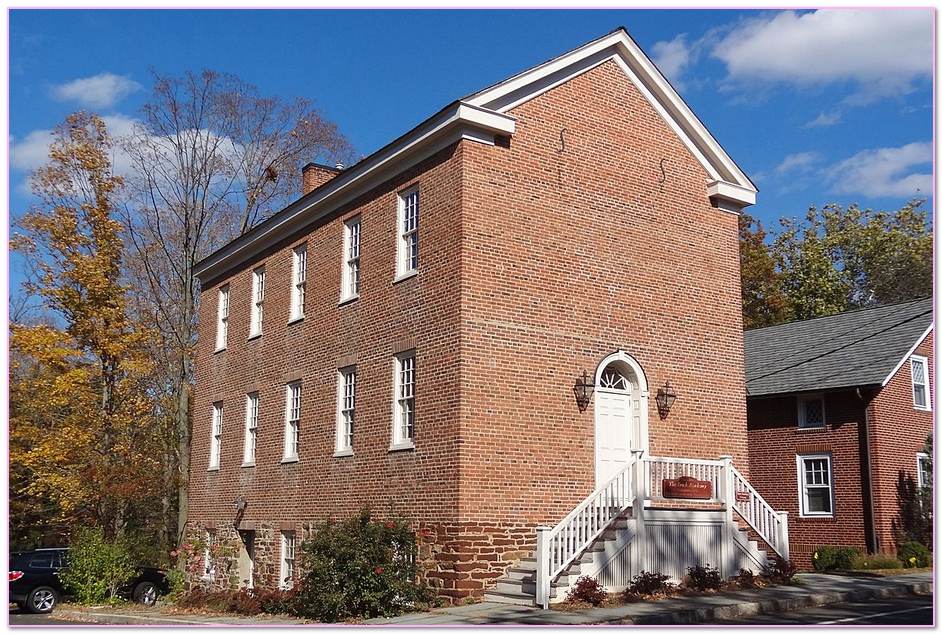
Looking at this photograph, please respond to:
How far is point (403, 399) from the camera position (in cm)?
1847

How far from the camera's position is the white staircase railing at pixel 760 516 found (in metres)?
18.6

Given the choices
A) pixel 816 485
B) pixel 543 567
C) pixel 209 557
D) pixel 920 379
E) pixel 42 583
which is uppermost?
pixel 920 379

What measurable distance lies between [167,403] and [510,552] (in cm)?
2505

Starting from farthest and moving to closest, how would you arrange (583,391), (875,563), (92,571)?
1. (92,571)
2. (875,563)
3. (583,391)

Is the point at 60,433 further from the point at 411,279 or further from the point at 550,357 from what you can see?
the point at 550,357

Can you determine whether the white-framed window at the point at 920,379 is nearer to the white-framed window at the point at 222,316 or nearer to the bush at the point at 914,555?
the bush at the point at 914,555

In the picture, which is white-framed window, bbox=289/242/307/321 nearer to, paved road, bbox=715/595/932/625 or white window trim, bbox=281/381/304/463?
white window trim, bbox=281/381/304/463

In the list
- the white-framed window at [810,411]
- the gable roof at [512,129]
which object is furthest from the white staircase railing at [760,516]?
the white-framed window at [810,411]

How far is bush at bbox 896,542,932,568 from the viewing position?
23.3 meters

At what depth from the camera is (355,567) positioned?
52.2 feet

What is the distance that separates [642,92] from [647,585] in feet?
33.1

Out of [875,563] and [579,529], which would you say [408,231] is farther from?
[875,563]

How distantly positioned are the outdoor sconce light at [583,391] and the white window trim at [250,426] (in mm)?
9220

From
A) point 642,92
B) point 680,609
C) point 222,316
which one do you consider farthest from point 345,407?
point 642,92
